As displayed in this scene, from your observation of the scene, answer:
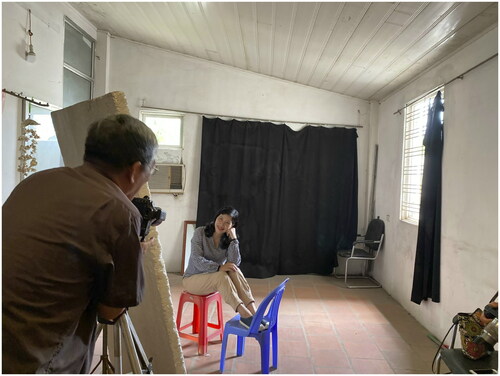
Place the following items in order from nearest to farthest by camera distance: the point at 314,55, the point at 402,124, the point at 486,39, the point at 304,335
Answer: the point at 486,39
the point at 304,335
the point at 314,55
the point at 402,124

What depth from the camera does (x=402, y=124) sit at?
3.82m

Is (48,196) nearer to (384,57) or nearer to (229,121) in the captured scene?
(384,57)

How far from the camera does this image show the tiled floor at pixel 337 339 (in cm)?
240

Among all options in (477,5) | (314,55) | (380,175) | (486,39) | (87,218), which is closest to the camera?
(87,218)

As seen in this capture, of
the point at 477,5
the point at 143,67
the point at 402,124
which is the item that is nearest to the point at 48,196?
the point at 477,5

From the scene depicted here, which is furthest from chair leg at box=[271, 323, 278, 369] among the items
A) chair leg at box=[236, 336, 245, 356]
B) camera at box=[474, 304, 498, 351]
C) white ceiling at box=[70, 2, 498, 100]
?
white ceiling at box=[70, 2, 498, 100]

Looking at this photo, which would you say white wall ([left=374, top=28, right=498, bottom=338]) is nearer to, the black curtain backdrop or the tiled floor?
the tiled floor

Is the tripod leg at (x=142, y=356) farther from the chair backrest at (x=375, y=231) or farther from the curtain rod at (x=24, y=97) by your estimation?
the chair backrest at (x=375, y=231)

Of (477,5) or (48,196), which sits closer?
(48,196)

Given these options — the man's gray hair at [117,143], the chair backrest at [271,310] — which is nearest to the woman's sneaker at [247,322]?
the chair backrest at [271,310]

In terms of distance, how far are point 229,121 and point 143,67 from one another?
1339 millimetres

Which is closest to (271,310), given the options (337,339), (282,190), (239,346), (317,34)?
(239,346)

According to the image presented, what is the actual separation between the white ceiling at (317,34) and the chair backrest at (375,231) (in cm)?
162

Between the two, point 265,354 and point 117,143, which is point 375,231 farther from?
point 117,143
